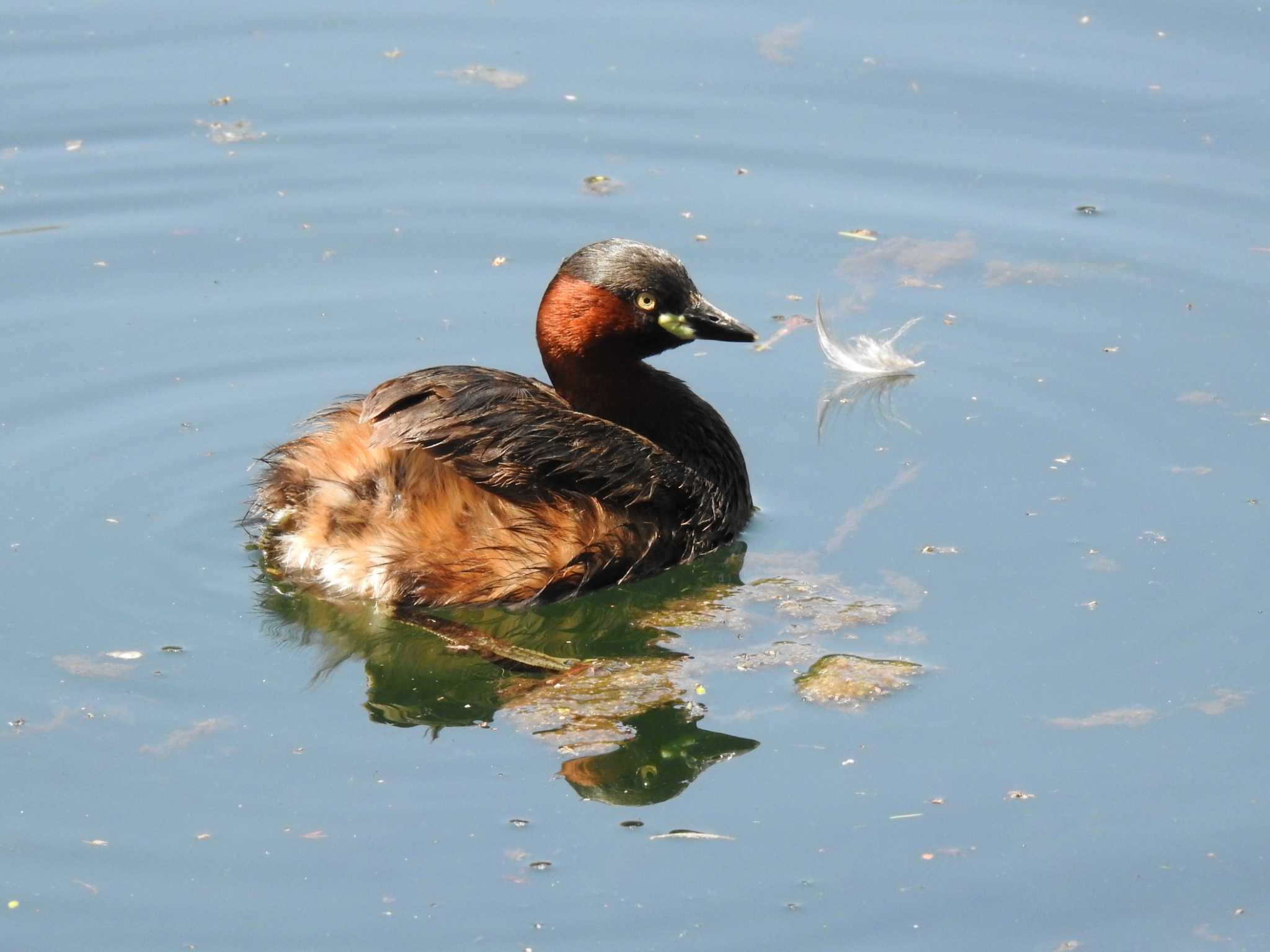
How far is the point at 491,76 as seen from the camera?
1020 cm

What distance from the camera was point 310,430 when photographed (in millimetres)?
6926

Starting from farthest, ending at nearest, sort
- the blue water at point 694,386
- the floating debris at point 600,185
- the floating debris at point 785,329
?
the floating debris at point 600,185, the floating debris at point 785,329, the blue water at point 694,386

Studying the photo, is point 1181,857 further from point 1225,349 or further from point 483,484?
point 1225,349

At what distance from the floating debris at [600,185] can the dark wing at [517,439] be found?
252 cm

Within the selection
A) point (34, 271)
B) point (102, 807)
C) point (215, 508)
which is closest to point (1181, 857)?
point (102, 807)

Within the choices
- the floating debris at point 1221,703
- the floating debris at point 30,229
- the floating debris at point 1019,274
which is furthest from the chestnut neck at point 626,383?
the floating debris at point 30,229

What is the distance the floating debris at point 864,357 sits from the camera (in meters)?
8.02

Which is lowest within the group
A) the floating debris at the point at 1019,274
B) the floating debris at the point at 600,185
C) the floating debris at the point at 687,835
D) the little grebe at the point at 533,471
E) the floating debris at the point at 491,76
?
the floating debris at the point at 687,835

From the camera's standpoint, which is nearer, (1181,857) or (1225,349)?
(1181,857)

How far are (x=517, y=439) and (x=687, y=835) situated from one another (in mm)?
1746

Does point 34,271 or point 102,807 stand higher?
point 34,271

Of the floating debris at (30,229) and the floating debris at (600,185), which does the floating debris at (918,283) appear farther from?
the floating debris at (30,229)

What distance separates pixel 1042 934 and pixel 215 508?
3.57 m

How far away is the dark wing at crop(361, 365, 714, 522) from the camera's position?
651cm
